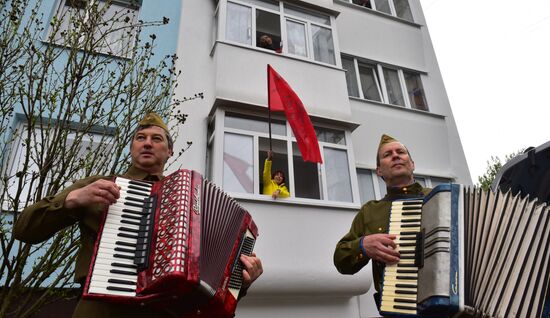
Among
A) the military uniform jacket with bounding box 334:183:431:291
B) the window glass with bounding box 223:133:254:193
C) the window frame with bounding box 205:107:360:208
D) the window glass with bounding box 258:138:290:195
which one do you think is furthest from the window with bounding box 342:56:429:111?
the military uniform jacket with bounding box 334:183:431:291

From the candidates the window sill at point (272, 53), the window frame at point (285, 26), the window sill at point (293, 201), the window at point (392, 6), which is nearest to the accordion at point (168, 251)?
the window sill at point (293, 201)

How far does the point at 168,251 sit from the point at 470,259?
5.10 feet

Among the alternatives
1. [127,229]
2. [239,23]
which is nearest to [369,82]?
[239,23]

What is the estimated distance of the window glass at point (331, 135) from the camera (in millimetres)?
6949

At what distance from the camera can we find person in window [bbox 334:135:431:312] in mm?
2629

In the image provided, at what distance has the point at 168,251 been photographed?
173 centimetres

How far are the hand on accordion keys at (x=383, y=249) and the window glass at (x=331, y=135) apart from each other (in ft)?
15.2

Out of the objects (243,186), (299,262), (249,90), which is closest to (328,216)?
(299,262)

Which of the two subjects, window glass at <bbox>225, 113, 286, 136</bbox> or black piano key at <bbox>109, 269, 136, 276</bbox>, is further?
window glass at <bbox>225, 113, 286, 136</bbox>

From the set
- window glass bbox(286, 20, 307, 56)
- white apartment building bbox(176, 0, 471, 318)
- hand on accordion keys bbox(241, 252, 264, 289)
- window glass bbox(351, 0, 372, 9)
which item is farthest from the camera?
window glass bbox(351, 0, 372, 9)

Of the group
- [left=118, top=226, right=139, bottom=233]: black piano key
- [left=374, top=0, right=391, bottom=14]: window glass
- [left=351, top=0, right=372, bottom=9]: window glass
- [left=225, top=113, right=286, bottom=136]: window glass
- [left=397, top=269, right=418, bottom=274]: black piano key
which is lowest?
[left=397, top=269, right=418, bottom=274]: black piano key

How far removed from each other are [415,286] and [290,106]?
4269mm

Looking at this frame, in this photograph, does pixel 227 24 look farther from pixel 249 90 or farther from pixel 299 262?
pixel 299 262

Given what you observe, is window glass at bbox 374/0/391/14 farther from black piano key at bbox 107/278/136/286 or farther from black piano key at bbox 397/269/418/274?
black piano key at bbox 107/278/136/286
